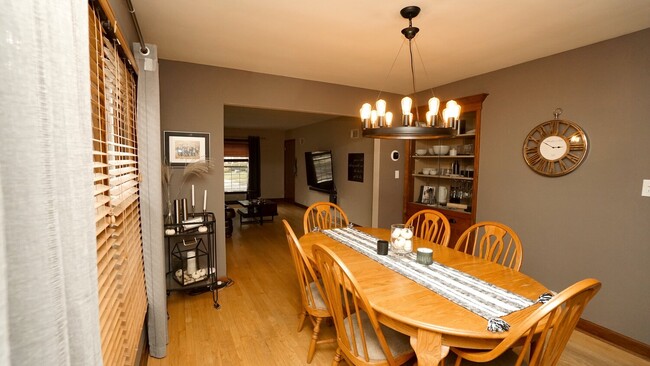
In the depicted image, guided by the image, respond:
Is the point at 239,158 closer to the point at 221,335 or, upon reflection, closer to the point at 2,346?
the point at 221,335

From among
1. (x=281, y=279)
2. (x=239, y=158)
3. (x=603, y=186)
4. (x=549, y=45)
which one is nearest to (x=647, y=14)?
(x=549, y=45)

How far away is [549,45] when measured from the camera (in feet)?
8.23

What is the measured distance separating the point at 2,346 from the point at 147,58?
6.79ft

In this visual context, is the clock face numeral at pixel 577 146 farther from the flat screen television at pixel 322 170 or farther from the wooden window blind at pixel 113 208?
the flat screen television at pixel 322 170

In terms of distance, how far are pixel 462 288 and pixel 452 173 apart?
269 cm

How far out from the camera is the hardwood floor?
2.08m

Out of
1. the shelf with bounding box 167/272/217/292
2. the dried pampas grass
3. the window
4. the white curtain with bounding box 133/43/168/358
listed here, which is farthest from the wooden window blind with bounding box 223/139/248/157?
the white curtain with bounding box 133/43/168/358

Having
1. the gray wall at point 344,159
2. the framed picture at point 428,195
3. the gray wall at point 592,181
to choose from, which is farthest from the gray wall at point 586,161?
the gray wall at point 344,159

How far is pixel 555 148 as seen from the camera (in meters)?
2.70

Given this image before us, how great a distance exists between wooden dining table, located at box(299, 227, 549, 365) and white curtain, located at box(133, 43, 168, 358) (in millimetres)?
1344

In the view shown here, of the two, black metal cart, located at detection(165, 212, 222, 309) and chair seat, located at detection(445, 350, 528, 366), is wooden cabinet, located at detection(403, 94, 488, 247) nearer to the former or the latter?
chair seat, located at detection(445, 350, 528, 366)

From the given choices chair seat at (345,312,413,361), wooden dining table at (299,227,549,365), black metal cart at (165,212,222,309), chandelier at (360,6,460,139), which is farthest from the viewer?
black metal cart at (165,212,222,309)

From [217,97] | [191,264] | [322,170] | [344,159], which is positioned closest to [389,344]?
[191,264]

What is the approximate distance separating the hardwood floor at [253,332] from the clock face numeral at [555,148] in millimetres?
1478
